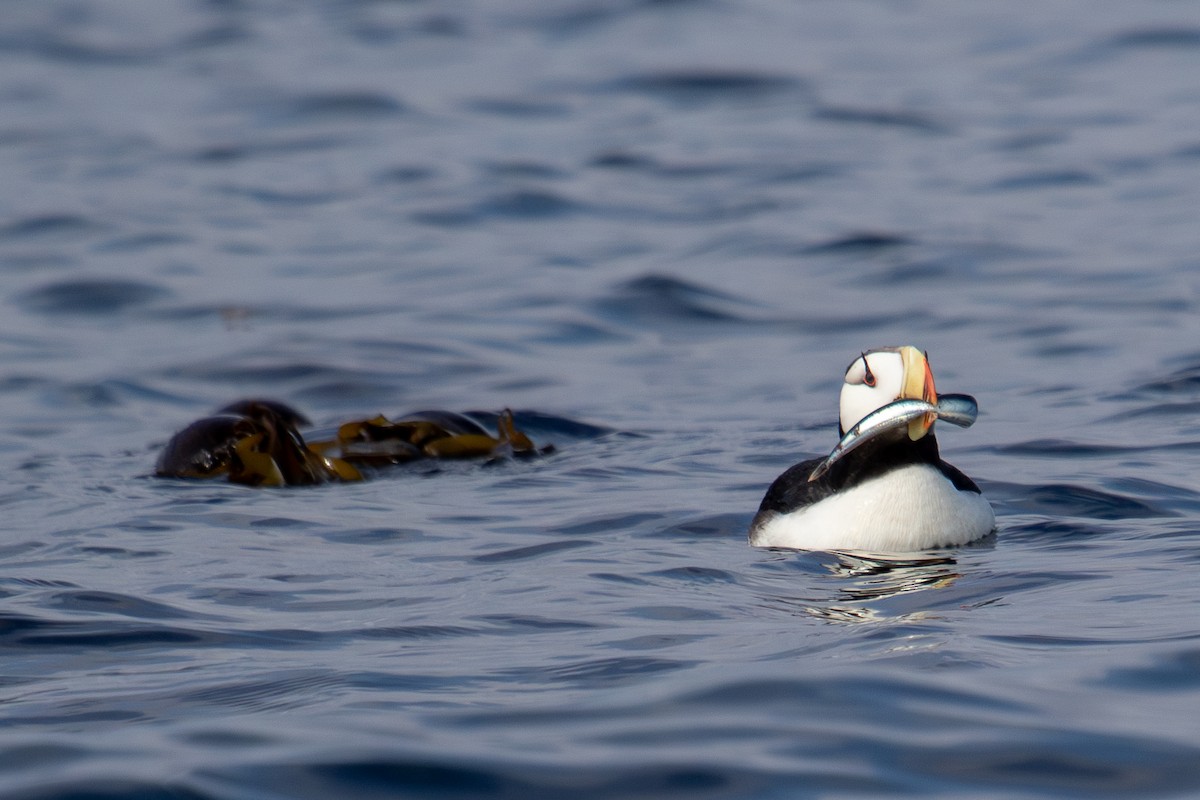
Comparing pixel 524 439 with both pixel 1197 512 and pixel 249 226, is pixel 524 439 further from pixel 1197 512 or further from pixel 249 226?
pixel 249 226

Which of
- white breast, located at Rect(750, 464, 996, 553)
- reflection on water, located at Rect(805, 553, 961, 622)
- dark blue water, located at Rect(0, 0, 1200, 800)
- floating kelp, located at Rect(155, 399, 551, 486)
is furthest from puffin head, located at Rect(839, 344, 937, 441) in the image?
floating kelp, located at Rect(155, 399, 551, 486)

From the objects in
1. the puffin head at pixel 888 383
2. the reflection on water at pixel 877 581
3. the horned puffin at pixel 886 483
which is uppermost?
the puffin head at pixel 888 383

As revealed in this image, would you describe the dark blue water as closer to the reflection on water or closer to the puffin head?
the reflection on water

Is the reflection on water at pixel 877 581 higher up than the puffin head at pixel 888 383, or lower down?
lower down

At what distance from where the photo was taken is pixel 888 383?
8062 mm

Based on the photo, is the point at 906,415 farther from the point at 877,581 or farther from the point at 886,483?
the point at 877,581

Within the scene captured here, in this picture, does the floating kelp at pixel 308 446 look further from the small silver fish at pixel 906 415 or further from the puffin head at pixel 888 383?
the small silver fish at pixel 906 415

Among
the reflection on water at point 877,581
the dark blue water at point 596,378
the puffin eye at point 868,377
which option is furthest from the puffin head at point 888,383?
the dark blue water at point 596,378

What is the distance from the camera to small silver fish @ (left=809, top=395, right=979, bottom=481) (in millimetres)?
7852

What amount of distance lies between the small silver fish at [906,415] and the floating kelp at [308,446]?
312 cm

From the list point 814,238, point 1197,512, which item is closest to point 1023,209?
point 814,238

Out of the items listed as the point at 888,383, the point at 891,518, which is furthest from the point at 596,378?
the point at 891,518

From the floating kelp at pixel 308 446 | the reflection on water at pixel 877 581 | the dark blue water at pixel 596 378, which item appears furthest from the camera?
the floating kelp at pixel 308 446

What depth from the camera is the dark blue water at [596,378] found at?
507 centimetres
